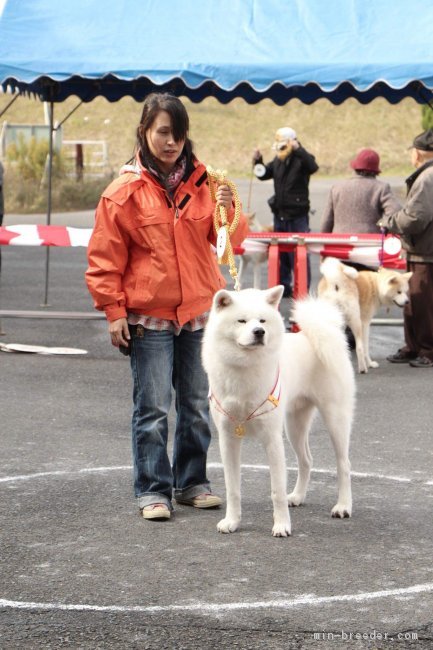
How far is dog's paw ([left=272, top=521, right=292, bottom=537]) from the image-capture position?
17.6 feet

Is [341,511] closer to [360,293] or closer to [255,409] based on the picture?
[255,409]

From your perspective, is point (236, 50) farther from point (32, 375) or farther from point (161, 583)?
point (161, 583)

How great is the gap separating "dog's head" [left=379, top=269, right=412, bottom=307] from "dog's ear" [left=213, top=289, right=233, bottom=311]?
18.0ft

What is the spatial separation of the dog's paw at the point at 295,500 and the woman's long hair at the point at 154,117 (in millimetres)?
1876

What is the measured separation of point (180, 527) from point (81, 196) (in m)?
24.9

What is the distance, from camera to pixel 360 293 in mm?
10617

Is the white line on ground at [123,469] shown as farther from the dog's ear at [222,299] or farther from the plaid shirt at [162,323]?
the dog's ear at [222,299]

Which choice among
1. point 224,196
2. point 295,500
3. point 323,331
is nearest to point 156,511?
point 295,500

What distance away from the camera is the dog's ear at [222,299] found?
5.12 m

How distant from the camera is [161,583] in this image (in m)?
4.71

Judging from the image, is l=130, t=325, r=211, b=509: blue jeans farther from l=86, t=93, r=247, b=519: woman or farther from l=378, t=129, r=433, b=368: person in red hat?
l=378, t=129, r=433, b=368: person in red hat

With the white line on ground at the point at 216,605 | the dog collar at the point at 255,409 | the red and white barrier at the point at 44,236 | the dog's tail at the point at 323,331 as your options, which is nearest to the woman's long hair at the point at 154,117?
the dog's tail at the point at 323,331

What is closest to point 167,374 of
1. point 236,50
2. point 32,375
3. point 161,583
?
point 161,583

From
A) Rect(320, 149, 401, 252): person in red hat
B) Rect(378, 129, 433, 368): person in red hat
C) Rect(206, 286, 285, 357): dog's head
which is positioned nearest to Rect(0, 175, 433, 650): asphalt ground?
Rect(206, 286, 285, 357): dog's head
